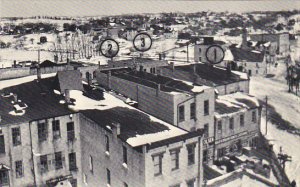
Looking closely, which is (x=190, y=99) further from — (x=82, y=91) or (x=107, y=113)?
(x=82, y=91)

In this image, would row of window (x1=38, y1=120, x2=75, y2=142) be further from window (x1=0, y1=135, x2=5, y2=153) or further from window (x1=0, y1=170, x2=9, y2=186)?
window (x1=0, y1=170, x2=9, y2=186)

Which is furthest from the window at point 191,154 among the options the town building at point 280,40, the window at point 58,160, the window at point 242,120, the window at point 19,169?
the town building at point 280,40

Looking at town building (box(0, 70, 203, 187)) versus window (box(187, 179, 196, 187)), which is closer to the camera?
town building (box(0, 70, 203, 187))

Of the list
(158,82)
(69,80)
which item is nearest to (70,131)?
(69,80)

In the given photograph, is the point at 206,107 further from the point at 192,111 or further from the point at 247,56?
the point at 247,56

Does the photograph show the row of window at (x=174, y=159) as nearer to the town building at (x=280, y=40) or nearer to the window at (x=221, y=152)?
the window at (x=221, y=152)

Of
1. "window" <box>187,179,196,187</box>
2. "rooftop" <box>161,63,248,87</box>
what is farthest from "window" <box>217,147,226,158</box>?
"window" <box>187,179,196,187</box>
